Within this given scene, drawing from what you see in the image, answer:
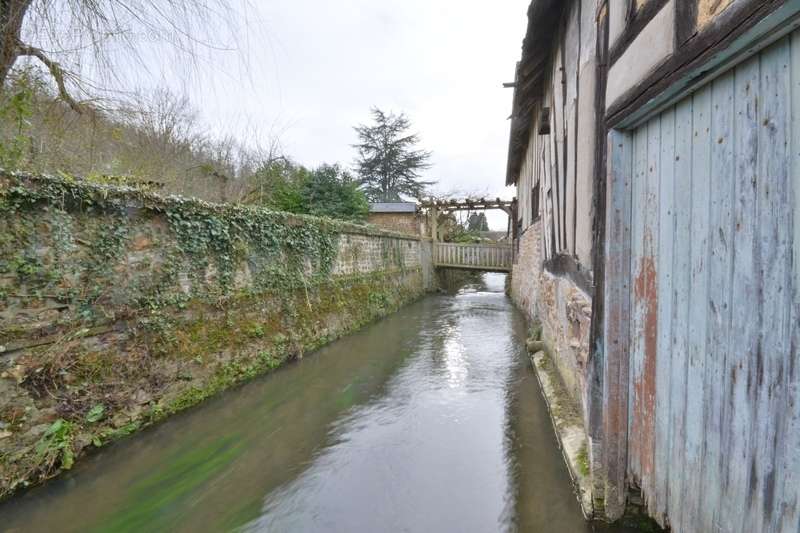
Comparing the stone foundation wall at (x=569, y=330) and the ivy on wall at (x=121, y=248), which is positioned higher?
the ivy on wall at (x=121, y=248)

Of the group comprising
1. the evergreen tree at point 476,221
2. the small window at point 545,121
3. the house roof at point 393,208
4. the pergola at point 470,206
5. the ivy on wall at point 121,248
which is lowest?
the ivy on wall at point 121,248

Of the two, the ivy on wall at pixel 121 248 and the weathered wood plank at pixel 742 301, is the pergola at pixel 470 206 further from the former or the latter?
the weathered wood plank at pixel 742 301

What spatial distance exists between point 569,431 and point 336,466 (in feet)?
5.93

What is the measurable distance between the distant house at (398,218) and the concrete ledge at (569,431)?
11.9 meters

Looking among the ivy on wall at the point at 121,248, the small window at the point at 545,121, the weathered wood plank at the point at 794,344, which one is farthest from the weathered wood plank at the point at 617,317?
the ivy on wall at the point at 121,248

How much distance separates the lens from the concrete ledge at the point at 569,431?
2.25m

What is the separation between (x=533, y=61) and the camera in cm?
449

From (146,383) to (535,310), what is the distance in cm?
581

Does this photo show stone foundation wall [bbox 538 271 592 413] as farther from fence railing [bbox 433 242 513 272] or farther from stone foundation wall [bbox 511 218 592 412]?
fence railing [bbox 433 242 513 272]

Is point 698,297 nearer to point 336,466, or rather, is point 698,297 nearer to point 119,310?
point 336,466

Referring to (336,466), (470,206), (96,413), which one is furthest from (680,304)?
(470,206)

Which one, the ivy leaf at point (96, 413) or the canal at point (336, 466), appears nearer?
the canal at point (336, 466)

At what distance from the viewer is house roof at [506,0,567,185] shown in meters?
3.56

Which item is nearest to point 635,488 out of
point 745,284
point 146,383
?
point 745,284
